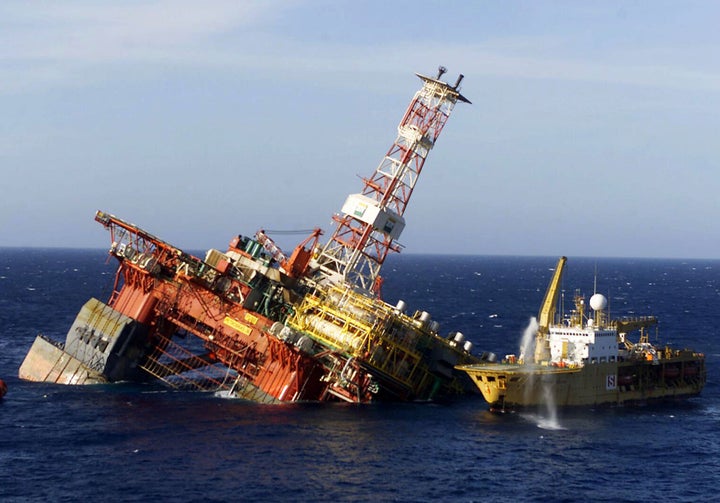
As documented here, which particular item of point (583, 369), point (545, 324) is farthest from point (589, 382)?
point (545, 324)

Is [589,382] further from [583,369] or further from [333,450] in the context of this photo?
[333,450]

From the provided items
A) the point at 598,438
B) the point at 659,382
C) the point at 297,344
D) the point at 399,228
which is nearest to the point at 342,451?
the point at 297,344

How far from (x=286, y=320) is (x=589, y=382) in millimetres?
27112

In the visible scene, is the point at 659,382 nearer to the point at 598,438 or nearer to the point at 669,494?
the point at 598,438

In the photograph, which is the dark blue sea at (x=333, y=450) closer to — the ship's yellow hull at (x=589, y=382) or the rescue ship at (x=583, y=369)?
the ship's yellow hull at (x=589, y=382)

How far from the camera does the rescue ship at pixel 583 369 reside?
261 feet

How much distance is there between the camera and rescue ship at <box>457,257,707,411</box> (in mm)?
79562

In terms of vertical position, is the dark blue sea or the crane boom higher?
the crane boom

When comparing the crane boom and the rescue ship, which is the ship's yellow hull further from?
the crane boom

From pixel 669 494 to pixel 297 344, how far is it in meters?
30.8

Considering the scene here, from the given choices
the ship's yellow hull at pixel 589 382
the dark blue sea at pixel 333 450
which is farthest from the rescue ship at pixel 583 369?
the dark blue sea at pixel 333 450

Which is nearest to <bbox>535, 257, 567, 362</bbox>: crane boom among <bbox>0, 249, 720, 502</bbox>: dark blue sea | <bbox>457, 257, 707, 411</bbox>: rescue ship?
<bbox>457, 257, 707, 411</bbox>: rescue ship

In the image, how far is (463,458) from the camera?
212ft

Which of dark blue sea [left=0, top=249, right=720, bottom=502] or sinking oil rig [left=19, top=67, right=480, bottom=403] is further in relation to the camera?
sinking oil rig [left=19, top=67, right=480, bottom=403]
